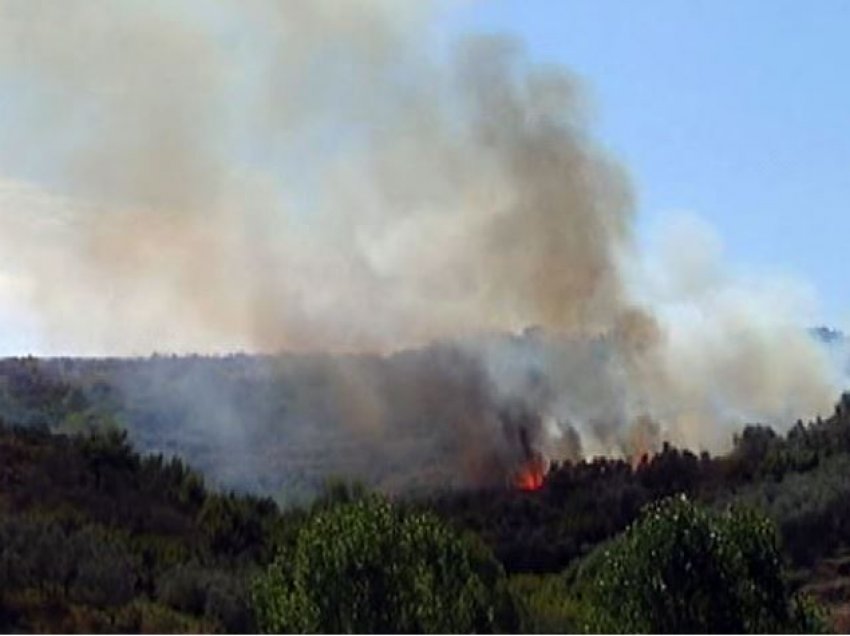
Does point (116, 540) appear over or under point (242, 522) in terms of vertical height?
under

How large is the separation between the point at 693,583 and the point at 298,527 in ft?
13.9

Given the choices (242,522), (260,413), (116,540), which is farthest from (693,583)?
(260,413)

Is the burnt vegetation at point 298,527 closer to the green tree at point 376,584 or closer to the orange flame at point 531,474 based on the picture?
the green tree at point 376,584

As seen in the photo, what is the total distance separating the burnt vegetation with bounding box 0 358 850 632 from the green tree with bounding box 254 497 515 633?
0.10 feet

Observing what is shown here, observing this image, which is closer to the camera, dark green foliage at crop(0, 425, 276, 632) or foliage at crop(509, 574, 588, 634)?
foliage at crop(509, 574, 588, 634)

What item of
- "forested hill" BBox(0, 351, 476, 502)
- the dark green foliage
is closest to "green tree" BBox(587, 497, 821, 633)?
the dark green foliage

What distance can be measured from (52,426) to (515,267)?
6.08m

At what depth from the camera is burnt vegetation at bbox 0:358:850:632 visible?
34.5 feet

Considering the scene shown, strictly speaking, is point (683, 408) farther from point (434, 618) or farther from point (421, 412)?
point (434, 618)

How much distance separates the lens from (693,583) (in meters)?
9.77

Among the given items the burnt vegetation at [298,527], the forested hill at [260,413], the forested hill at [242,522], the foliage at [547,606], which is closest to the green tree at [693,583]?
the burnt vegetation at [298,527]

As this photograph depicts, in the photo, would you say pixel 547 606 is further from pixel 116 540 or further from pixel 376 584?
pixel 116 540

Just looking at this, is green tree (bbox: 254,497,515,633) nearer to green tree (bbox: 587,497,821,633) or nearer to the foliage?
the foliage

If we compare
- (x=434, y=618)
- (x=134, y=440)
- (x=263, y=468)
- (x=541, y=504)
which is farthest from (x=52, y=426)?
(x=434, y=618)
